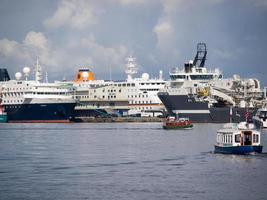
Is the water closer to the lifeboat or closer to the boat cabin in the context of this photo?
the boat cabin

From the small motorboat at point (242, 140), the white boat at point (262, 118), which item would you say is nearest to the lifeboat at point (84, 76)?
the white boat at point (262, 118)

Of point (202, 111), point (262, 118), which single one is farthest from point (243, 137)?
point (202, 111)

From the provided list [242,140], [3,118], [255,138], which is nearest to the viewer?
[255,138]

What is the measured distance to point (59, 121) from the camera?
5399 inches

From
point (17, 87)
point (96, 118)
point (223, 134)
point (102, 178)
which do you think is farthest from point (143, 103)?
point (102, 178)

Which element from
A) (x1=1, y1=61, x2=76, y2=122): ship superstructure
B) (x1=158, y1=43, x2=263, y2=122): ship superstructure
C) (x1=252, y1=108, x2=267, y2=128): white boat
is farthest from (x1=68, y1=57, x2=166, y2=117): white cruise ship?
(x1=252, y1=108, x2=267, y2=128): white boat

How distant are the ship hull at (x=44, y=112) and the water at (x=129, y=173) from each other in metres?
67.0

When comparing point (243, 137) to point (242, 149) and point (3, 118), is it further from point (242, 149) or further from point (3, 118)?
point (3, 118)

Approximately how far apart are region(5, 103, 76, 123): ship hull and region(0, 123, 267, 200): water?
67004mm

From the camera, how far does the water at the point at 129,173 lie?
3872 centimetres

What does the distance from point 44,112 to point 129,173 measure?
3573 inches

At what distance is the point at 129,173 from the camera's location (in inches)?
1815

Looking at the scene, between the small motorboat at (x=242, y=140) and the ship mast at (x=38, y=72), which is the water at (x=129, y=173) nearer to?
the small motorboat at (x=242, y=140)

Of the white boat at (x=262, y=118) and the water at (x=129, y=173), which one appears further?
the white boat at (x=262, y=118)
